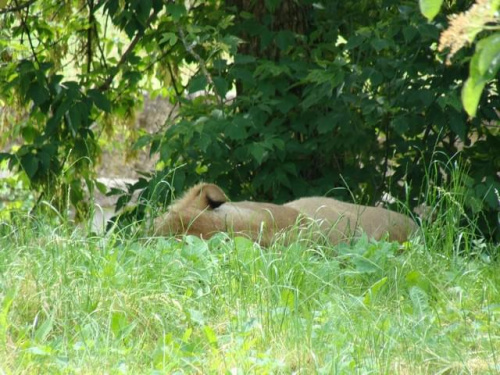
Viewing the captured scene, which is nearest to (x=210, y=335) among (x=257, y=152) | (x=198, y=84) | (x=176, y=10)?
(x=257, y=152)

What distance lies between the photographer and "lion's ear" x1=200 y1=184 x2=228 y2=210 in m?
4.92

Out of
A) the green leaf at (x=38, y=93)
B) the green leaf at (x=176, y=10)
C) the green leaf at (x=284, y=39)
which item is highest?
the green leaf at (x=176, y=10)

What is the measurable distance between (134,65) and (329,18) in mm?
1639

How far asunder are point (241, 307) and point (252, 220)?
1563mm

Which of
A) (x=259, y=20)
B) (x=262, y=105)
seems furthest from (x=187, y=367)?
(x=259, y=20)

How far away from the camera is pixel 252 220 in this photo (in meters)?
4.94

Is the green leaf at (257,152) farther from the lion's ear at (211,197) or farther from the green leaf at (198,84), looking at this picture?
the lion's ear at (211,197)

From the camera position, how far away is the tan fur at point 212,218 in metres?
4.77

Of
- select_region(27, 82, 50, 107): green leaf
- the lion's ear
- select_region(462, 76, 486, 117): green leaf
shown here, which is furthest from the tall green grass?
select_region(27, 82, 50, 107): green leaf

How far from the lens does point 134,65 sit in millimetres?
7461

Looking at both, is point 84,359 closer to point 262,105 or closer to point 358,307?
point 358,307

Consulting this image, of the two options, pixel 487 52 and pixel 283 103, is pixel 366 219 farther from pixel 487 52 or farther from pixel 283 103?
pixel 487 52

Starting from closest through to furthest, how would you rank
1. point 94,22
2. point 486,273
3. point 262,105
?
point 486,273 < point 262,105 < point 94,22

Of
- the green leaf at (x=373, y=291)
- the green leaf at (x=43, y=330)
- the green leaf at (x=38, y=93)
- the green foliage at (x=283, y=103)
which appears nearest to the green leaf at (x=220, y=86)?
the green foliage at (x=283, y=103)
